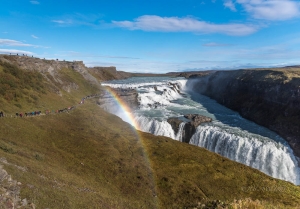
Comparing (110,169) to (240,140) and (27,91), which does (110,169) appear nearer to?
(240,140)

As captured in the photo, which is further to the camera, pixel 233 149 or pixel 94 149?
pixel 233 149

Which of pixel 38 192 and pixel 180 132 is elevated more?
pixel 38 192

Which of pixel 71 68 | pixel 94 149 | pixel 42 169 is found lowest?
pixel 94 149

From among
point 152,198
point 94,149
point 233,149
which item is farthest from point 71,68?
point 152,198

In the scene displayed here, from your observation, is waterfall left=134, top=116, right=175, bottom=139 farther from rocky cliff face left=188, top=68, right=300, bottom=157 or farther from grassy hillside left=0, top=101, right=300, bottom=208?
rocky cliff face left=188, top=68, right=300, bottom=157

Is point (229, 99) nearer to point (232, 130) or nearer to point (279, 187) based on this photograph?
point (232, 130)

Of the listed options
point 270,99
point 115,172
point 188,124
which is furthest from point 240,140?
point 115,172

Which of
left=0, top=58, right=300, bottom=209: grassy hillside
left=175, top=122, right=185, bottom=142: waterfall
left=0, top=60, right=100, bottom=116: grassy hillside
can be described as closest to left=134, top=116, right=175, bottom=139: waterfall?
left=175, top=122, right=185, bottom=142: waterfall

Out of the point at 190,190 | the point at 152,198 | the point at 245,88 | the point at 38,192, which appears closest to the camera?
the point at 38,192
